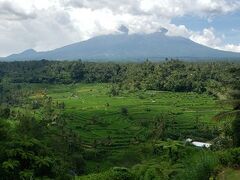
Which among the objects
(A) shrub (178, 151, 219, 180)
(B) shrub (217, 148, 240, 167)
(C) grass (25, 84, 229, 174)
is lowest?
(C) grass (25, 84, 229, 174)

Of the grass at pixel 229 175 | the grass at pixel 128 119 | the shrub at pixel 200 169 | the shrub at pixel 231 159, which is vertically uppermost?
the shrub at pixel 200 169

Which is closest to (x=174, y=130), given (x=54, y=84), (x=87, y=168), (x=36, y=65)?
(x=87, y=168)

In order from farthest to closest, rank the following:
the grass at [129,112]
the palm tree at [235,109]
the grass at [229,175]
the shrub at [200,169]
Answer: the grass at [129,112]
the palm tree at [235,109]
the grass at [229,175]
the shrub at [200,169]

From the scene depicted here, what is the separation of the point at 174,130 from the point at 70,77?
81.8 meters

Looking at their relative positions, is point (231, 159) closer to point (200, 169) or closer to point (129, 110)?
point (200, 169)

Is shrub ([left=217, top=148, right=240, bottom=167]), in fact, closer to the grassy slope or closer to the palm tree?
the palm tree

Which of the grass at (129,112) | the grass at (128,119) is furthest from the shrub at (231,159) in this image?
the grass at (129,112)

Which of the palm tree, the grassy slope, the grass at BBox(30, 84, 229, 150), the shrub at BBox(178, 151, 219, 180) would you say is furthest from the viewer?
the grassy slope

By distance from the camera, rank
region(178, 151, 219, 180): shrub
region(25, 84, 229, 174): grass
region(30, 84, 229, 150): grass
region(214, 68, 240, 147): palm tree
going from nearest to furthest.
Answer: region(178, 151, 219, 180): shrub → region(214, 68, 240, 147): palm tree → region(25, 84, 229, 174): grass → region(30, 84, 229, 150): grass

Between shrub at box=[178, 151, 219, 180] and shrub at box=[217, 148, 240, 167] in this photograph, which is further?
shrub at box=[217, 148, 240, 167]

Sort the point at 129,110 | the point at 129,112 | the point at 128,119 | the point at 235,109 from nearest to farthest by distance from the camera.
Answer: the point at 235,109 < the point at 128,119 < the point at 129,112 < the point at 129,110

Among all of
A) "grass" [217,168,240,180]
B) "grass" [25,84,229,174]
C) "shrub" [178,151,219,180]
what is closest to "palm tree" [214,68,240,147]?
"grass" [217,168,240,180]

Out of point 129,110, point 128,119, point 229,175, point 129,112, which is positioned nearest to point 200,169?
point 229,175

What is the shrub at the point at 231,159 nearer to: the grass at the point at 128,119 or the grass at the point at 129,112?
the grass at the point at 128,119
